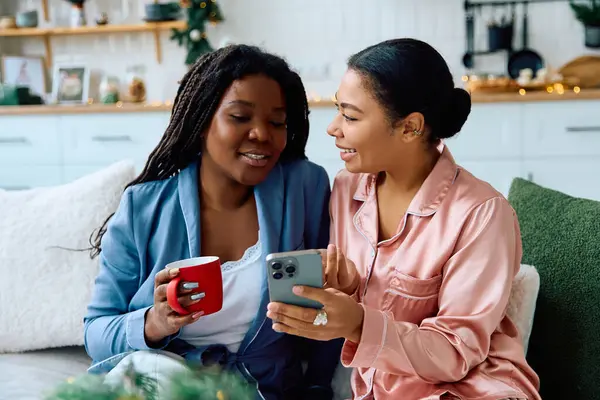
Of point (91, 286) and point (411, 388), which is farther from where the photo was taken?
point (91, 286)

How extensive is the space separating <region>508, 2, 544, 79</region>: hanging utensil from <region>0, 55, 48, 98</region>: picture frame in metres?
2.77

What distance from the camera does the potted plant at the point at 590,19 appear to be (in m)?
3.94

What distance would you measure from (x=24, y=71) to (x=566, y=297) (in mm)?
3916

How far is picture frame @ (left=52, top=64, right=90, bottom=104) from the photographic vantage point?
4535 mm

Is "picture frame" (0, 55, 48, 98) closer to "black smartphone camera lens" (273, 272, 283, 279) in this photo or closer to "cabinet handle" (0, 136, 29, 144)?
"cabinet handle" (0, 136, 29, 144)

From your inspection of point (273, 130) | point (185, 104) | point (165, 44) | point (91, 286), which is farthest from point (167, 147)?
point (165, 44)

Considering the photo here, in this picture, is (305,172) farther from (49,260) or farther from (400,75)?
(49,260)

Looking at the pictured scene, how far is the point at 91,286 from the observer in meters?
1.84

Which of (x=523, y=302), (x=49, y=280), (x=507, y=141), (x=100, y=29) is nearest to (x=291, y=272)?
(x=523, y=302)

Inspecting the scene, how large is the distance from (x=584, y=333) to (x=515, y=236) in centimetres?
30

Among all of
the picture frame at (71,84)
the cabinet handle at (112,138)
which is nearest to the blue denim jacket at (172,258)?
the cabinet handle at (112,138)

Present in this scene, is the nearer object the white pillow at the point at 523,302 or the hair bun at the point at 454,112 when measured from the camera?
the hair bun at the point at 454,112

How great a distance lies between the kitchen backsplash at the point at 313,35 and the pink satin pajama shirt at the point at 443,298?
2901 millimetres

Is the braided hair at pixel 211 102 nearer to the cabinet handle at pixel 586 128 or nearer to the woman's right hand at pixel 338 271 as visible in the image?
the woman's right hand at pixel 338 271
